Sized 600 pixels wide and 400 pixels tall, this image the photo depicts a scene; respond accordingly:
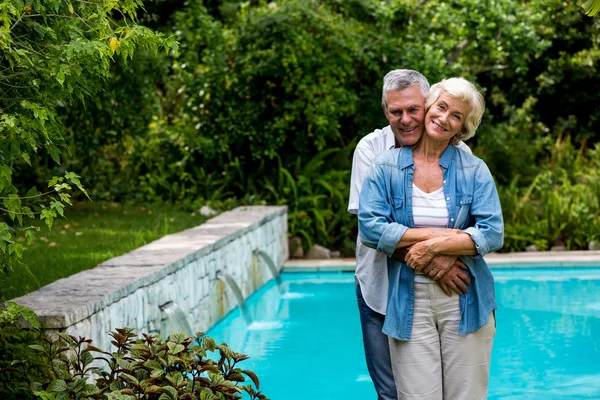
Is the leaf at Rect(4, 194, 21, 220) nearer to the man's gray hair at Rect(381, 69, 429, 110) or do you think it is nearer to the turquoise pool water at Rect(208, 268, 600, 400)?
the man's gray hair at Rect(381, 69, 429, 110)

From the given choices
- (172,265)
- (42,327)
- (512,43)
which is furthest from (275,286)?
(42,327)

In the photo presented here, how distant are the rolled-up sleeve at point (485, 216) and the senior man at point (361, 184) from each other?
0.43 feet

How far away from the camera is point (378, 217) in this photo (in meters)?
3.66

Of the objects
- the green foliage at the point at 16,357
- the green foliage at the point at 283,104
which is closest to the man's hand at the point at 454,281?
the green foliage at the point at 16,357

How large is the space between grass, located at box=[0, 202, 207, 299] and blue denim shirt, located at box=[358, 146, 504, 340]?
2.41m

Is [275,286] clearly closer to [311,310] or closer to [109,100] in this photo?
[311,310]

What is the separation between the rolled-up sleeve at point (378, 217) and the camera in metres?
3.62

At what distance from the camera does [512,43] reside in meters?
12.7

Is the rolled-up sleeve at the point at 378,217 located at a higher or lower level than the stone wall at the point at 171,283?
higher

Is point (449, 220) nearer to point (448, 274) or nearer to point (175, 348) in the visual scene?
point (448, 274)

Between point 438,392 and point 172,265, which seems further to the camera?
point 172,265

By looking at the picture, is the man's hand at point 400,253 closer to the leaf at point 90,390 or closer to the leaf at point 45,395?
the leaf at point 90,390

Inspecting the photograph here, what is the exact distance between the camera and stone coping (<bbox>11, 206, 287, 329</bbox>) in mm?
4766

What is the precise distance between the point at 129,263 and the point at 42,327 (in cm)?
210
